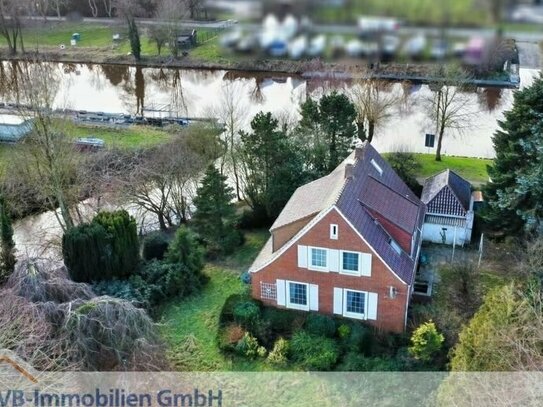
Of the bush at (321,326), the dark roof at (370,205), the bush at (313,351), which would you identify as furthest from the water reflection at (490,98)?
the bush at (313,351)

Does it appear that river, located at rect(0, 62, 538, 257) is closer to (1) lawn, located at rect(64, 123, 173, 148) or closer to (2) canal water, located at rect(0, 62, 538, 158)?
(2) canal water, located at rect(0, 62, 538, 158)

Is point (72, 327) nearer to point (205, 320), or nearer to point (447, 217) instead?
point (205, 320)

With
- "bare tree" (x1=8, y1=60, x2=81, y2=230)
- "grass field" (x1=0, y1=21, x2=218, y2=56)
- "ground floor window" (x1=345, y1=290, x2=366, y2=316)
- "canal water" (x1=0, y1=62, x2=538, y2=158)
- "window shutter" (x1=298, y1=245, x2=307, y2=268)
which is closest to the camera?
"window shutter" (x1=298, y1=245, x2=307, y2=268)

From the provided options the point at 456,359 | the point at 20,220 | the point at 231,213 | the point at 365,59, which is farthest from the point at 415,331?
the point at 20,220

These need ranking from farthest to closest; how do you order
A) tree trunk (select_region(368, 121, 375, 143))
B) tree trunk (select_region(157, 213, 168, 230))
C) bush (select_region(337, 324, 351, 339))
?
tree trunk (select_region(368, 121, 375, 143)), tree trunk (select_region(157, 213, 168, 230)), bush (select_region(337, 324, 351, 339))

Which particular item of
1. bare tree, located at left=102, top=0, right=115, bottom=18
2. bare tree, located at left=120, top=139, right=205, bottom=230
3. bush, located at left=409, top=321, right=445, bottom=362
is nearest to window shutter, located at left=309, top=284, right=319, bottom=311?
bush, located at left=409, top=321, right=445, bottom=362

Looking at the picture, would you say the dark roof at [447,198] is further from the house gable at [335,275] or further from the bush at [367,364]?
the bush at [367,364]

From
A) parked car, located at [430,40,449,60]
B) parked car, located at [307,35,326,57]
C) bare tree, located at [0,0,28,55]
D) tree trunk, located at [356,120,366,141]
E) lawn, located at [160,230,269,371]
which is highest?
parked car, located at [430,40,449,60]

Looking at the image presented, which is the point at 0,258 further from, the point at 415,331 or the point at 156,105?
the point at 156,105
